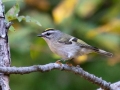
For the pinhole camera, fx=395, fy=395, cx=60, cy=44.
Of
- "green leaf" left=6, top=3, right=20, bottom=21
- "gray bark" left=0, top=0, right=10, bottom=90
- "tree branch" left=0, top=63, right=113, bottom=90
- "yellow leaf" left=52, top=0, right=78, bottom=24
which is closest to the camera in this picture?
"tree branch" left=0, top=63, right=113, bottom=90

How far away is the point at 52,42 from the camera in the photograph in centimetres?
300

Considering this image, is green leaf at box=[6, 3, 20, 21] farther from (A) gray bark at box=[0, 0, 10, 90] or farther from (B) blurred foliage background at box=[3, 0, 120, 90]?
(B) blurred foliage background at box=[3, 0, 120, 90]

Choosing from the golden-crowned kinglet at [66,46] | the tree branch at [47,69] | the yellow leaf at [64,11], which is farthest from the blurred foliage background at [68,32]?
the tree branch at [47,69]

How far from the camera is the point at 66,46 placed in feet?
9.75

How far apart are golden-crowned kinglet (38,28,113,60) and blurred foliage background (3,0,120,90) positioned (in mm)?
384

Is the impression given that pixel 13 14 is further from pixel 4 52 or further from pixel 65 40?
pixel 65 40

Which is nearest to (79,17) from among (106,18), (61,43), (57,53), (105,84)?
(106,18)

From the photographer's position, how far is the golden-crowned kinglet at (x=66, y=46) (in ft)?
9.27

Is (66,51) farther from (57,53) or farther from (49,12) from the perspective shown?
(49,12)

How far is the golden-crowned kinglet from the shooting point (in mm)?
2826

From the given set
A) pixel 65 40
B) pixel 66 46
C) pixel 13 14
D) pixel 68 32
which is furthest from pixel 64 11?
pixel 13 14

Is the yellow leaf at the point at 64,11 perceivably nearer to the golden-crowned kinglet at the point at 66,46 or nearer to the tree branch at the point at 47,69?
the golden-crowned kinglet at the point at 66,46

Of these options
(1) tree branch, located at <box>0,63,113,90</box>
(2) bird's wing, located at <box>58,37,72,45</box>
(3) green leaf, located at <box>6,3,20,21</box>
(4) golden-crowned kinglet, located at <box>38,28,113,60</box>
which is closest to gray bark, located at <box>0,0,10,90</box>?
(3) green leaf, located at <box>6,3,20,21</box>

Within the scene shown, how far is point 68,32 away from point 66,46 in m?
0.84
